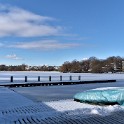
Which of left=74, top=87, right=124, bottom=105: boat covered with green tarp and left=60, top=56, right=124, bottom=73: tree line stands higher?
left=60, top=56, right=124, bottom=73: tree line

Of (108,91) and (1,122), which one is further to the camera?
(108,91)

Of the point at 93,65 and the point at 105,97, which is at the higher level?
the point at 93,65

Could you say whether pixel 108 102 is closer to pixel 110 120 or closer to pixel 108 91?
pixel 108 91

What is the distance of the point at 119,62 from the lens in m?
139

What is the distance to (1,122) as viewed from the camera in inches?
320

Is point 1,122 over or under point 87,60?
under

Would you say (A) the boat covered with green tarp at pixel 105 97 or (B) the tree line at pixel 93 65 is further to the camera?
(B) the tree line at pixel 93 65

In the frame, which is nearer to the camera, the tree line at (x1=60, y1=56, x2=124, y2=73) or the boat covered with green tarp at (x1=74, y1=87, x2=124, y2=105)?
the boat covered with green tarp at (x1=74, y1=87, x2=124, y2=105)

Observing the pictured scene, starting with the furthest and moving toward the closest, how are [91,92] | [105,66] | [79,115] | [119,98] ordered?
[105,66] → [91,92] → [119,98] → [79,115]

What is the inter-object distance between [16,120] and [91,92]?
17.8 ft

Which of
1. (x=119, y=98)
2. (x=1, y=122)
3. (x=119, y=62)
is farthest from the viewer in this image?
(x=119, y=62)

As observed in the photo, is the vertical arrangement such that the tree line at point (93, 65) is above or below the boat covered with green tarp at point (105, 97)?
above

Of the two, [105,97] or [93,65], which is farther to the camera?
[93,65]

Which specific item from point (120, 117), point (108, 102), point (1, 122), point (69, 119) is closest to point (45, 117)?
point (69, 119)
